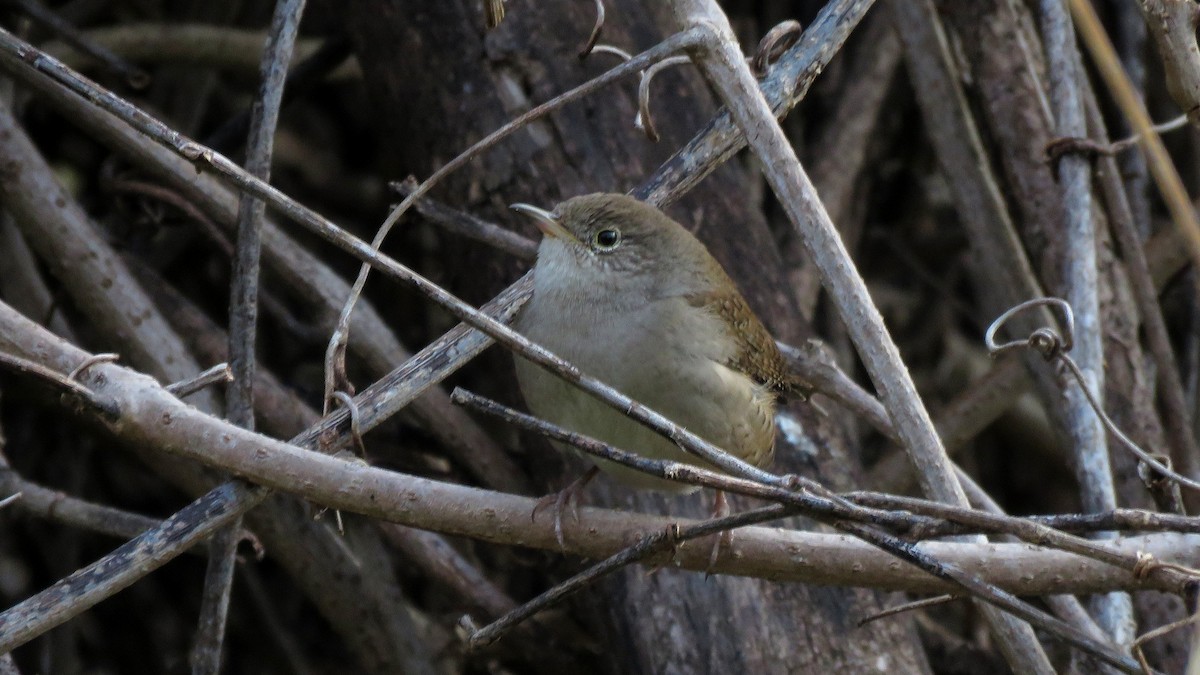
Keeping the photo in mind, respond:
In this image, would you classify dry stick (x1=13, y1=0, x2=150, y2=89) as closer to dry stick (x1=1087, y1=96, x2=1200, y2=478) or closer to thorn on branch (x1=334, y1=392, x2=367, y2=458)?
thorn on branch (x1=334, y1=392, x2=367, y2=458)

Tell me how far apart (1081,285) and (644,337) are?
1.07m

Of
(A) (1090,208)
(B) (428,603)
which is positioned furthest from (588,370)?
(B) (428,603)

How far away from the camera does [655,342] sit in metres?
2.60

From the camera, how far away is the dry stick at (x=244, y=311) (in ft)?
8.25

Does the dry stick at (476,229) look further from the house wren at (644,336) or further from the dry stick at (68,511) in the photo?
the dry stick at (68,511)

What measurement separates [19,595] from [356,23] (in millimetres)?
2040

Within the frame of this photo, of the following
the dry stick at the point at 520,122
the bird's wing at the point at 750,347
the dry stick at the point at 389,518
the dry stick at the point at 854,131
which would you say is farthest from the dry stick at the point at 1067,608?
the dry stick at the point at 854,131

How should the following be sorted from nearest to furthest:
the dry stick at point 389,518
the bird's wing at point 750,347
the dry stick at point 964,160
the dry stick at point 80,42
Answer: the dry stick at point 389,518 → the bird's wing at point 750,347 → the dry stick at point 80,42 → the dry stick at point 964,160

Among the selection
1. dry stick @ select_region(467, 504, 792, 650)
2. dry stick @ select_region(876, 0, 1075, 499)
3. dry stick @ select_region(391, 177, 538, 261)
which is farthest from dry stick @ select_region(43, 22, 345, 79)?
dry stick @ select_region(467, 504, 792, 650)

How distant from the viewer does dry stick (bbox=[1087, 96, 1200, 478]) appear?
10.6 ft

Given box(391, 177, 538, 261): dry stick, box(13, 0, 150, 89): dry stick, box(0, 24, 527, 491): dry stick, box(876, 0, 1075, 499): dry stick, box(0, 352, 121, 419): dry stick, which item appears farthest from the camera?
box(876, 0, 1075, 499): dry stick

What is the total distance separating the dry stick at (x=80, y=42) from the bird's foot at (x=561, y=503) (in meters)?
1.73

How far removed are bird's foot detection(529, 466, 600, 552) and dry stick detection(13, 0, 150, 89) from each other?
1735mm

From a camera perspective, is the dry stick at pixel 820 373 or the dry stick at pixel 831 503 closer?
the dry stick at pixel 831 503
